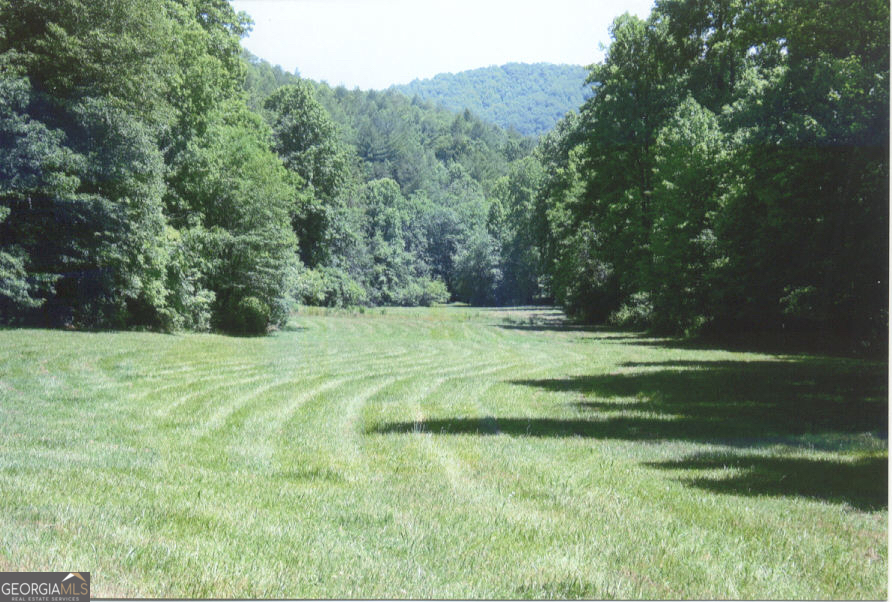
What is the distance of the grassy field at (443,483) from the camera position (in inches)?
151

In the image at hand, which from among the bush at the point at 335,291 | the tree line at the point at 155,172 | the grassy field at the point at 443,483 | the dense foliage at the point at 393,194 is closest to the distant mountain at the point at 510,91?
the grassy field at the point at 443,483

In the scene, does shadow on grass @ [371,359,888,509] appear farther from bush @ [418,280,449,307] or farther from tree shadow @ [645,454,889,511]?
bush @ [418,280,449,307]

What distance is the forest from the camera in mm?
15094

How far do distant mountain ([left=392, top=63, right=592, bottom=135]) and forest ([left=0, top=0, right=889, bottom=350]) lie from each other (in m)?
0.49

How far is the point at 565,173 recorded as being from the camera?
39969 millimetres

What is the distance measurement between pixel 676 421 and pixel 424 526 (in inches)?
225

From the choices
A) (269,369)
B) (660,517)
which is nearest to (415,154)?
(269,369)

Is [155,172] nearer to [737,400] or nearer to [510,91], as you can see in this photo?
[510,91]

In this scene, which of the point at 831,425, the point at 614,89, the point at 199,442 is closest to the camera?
the point at 199,442

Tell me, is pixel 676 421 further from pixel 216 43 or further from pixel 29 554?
pixel 216 43

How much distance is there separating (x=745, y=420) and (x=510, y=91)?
4.99 metres

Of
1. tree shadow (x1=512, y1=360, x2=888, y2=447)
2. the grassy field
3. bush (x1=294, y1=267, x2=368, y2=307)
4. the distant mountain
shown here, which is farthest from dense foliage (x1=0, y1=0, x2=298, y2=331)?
the distant mountain

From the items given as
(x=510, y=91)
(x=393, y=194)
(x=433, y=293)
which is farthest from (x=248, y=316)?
(x=393, y=194)

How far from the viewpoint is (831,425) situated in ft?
30.1
